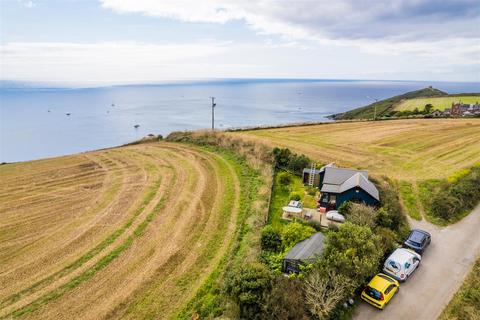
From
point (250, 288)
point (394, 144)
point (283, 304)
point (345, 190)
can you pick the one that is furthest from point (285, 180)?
point (394, 144)

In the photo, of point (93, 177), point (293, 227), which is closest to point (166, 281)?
point (293, 227)

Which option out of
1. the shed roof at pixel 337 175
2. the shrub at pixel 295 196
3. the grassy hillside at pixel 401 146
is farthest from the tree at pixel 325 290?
the grassy hillside at pixel 401 146

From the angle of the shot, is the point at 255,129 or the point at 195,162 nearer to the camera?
the point at 195,162

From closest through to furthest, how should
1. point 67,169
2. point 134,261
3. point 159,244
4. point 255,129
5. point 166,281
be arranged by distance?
point 166,281
point 134,261
point 159,244
point 67,169
point 255,129

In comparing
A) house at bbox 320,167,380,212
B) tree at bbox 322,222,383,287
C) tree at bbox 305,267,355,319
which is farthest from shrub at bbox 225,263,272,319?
house at bbox 320,167,380,212

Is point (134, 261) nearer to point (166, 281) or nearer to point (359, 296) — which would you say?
point (166, 281)
